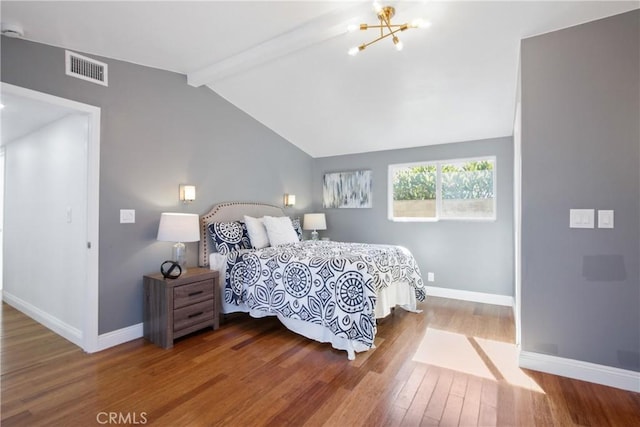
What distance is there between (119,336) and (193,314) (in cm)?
66

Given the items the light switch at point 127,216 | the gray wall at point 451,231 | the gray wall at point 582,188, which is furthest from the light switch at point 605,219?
the light switch at point 127,216

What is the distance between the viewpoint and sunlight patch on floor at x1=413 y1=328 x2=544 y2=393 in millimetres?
2213

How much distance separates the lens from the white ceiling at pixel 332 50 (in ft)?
6.99

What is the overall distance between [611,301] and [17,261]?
5951 mm

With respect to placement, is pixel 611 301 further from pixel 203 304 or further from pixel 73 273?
pixel 73 273

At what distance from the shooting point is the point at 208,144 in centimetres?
364

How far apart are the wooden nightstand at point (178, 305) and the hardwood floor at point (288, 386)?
0.41 ft

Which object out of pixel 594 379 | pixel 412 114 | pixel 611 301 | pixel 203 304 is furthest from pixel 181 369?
pixel 412 114

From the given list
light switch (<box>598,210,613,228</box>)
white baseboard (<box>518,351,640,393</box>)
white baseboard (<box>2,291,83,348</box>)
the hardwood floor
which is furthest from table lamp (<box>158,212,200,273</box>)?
light switch (<box>598,210,613,228</box>)

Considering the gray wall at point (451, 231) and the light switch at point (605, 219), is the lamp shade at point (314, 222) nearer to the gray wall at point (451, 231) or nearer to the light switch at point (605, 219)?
the gray wall at point (451, 231)

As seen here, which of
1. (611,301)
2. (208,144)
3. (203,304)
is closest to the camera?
(611,301)

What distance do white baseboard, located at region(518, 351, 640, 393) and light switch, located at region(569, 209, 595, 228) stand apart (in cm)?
97

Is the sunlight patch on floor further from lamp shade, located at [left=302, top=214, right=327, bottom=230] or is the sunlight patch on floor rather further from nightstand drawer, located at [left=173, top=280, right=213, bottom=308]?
lamp shade, located at [left=302, top=214, right=327, bottom=230]

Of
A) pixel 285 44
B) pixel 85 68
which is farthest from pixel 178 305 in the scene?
pixel 285 44
